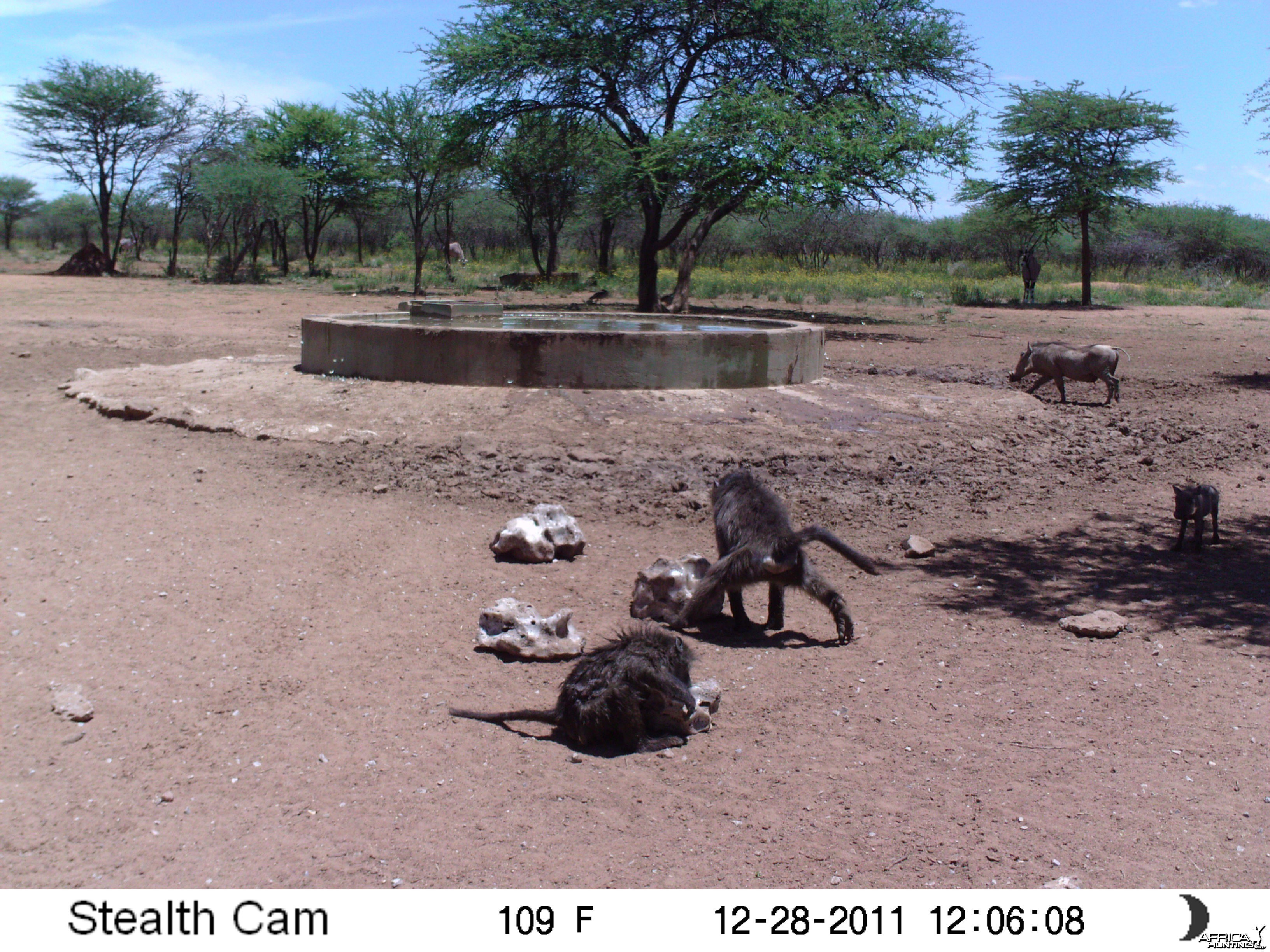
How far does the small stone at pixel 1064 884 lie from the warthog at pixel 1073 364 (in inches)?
391

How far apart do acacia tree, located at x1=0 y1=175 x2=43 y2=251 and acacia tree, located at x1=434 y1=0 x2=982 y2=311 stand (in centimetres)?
4176

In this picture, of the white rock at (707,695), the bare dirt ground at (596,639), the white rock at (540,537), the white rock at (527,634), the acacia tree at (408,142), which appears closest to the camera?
the bare dirt ground at (596,639)

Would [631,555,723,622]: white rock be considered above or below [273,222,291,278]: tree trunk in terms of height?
below

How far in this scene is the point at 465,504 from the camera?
23.2 ft

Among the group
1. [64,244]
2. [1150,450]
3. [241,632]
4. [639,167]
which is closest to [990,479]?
[1150,450]

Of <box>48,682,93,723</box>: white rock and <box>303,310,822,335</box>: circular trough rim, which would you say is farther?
<box>303,310,822,335</box>: circular trough rim

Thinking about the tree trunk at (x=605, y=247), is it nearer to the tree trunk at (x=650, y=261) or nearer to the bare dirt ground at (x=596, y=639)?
the tree trunk at (x=650, y=261)

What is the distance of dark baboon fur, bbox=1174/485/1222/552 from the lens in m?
6.38

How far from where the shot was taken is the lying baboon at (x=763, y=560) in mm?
4895

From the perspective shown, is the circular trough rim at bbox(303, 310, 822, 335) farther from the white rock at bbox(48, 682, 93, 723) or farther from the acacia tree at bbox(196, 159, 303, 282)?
the acacia tree at bbox(196, 159, 303, 282)

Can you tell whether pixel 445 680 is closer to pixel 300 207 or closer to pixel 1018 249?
pixel 300 207

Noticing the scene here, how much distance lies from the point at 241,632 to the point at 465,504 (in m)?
2.47

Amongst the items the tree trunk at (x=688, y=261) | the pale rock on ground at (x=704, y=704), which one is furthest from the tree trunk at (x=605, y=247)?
the pale rock on ground at (x=704, y=704)

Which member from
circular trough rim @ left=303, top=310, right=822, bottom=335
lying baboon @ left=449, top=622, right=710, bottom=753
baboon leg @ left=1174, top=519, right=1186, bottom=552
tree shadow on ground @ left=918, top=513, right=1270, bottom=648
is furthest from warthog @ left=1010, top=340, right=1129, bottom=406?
lying baboon @ left=449, top=622, right=710, bottom=753
